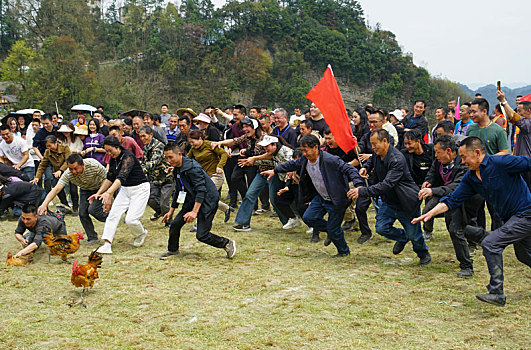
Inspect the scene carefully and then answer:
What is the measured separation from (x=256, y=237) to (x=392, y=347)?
178 inches

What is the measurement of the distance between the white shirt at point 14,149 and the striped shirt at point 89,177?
3272 mm

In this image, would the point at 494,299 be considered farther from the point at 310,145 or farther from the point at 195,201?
the point at 195,201

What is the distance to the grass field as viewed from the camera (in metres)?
4.17

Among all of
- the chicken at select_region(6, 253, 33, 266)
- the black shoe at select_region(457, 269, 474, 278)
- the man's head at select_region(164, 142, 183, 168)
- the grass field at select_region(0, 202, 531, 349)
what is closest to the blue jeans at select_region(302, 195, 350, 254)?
the grass field at select_region(0, 202, 531, 349)

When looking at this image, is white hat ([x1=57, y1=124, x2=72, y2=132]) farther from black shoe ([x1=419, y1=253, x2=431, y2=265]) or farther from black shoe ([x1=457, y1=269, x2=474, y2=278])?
black shoe ([x1=457, y1=269, x2=474, y2=278])

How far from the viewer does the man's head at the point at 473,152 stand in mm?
4801

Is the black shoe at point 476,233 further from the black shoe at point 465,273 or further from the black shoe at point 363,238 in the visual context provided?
the black shoe at point 363,238

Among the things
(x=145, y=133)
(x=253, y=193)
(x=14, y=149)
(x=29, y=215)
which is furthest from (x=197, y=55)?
(x=29, y=215)

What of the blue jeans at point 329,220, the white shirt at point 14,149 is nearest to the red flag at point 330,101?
the blue jeans at point 329,220

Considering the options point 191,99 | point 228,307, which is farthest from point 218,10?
point 228,307

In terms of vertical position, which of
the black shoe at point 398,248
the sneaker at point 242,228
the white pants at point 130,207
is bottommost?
the sneaker at point 242,228

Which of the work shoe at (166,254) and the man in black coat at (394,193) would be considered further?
the work shoe at (166,254)

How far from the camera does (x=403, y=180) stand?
6227 mm

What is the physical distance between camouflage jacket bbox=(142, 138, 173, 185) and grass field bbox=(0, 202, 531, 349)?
6.20 feet
